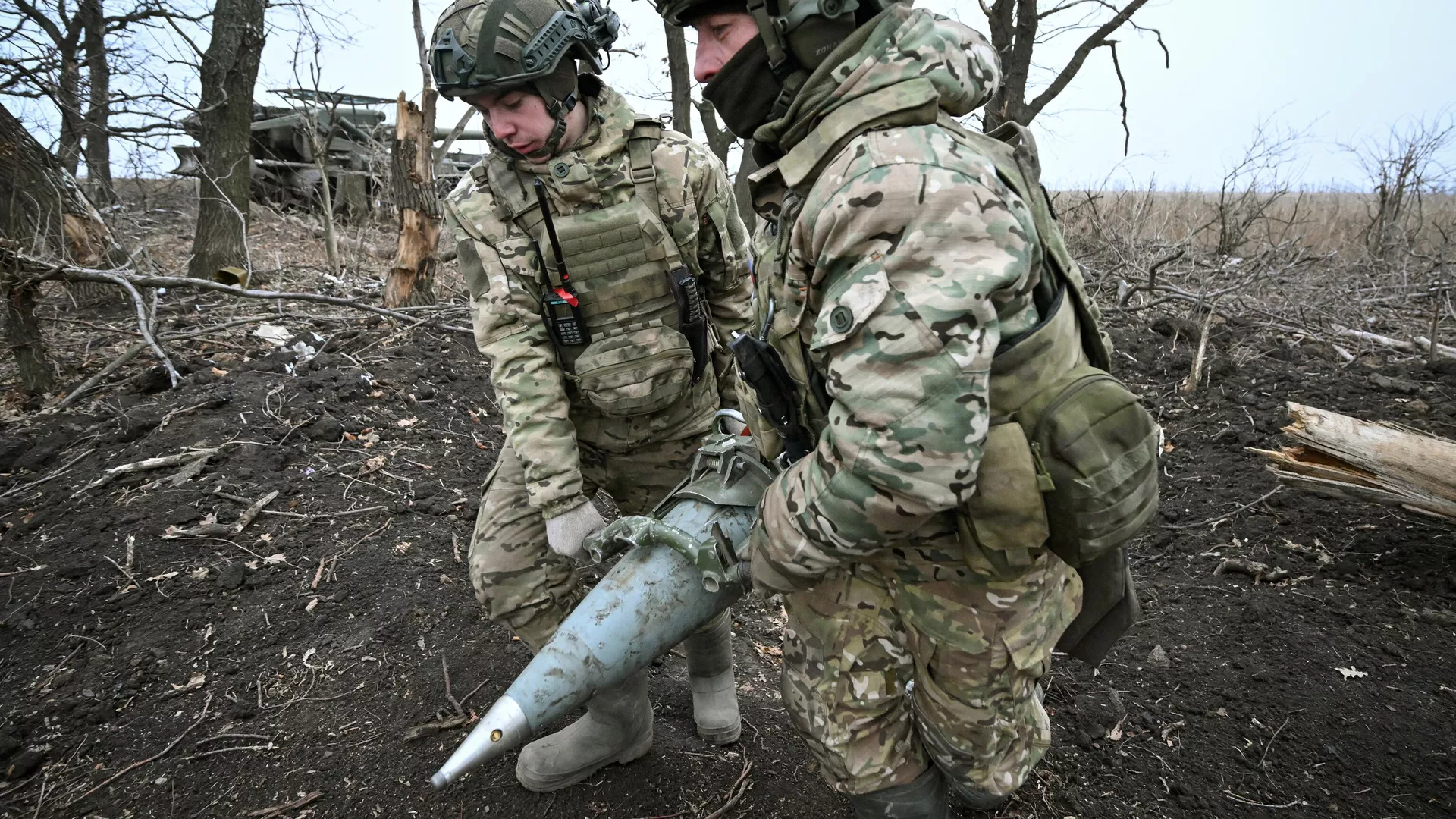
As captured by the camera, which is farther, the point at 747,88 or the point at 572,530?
the point at 572,530

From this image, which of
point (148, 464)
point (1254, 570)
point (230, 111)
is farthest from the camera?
point (230, 111)

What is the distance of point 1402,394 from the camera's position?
16.3ft

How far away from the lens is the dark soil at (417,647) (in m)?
2.62

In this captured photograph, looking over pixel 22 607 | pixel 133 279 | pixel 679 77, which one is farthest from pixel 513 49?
pixel 679 77

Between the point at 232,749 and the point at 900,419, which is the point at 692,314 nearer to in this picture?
the point at 900,419

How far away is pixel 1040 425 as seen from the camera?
1.53m

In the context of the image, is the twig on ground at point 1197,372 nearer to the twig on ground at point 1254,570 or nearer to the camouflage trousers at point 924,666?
the twig on ground at point 1254,570

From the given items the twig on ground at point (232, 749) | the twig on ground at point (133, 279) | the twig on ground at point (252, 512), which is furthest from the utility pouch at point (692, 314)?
the twig on ground at point (252, 512)

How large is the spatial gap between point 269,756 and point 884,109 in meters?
2.78

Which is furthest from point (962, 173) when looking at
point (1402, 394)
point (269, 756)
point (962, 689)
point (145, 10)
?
point (145, 10)

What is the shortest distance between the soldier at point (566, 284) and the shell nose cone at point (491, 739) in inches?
25.1

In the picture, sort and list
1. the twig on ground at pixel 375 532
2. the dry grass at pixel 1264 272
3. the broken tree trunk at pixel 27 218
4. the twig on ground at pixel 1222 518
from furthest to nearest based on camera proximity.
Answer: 1. the dry grass at pixel 1264 272
2. the broken tree trunk at pixel 27 218
3. the twig on ground at pixel 1222 518
4. the twig on ground at pixel 375 532

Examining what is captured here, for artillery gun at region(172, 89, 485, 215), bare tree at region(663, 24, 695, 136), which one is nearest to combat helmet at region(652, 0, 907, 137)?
bare tree at region(663, 24, 695, 136)

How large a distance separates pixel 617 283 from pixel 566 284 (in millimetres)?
154
